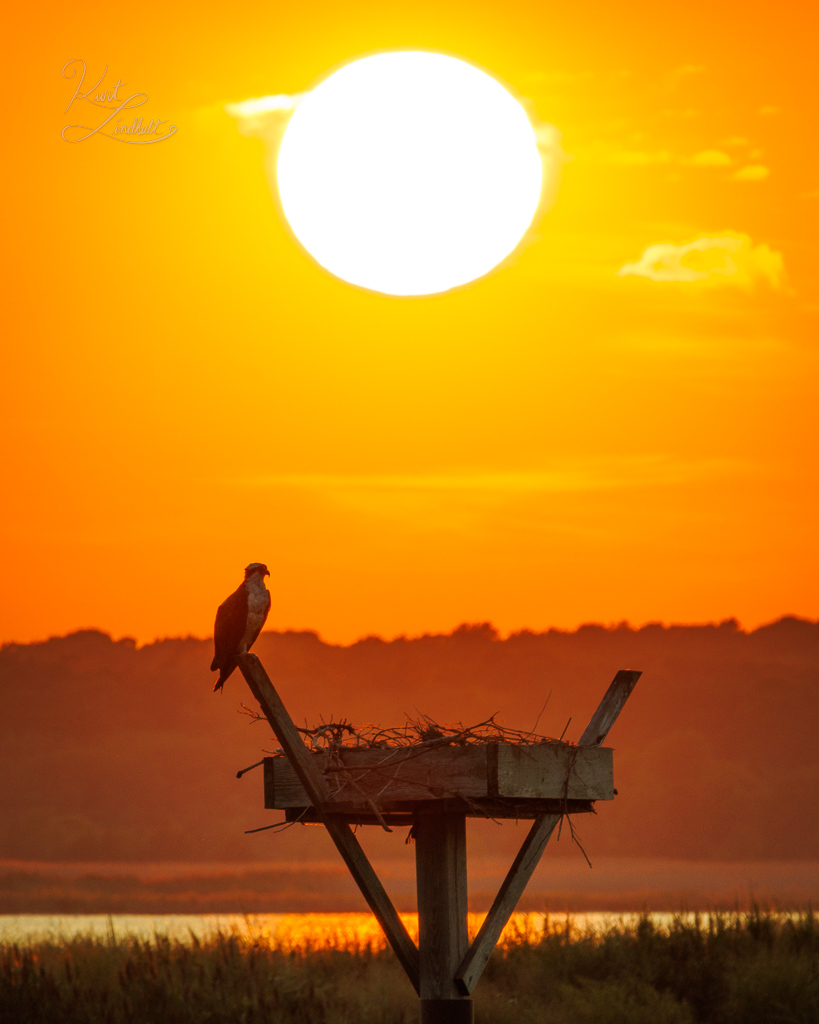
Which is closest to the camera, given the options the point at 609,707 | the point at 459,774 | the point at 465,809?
the point at 459,774

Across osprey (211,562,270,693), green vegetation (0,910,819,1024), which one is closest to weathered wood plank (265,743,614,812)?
osprey (211,562,270,693)

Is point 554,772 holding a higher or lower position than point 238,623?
lower

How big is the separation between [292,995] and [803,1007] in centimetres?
789

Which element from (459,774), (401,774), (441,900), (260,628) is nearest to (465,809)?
(459,774)

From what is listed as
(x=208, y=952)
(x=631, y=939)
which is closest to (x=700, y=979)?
(x=631, y=939)

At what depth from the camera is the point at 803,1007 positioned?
60.2 feet

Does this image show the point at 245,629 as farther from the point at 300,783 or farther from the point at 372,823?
the point at 372,823

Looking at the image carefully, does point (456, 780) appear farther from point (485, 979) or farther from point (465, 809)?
point (485, 979)

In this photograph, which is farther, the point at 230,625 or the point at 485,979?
the point at 485,979

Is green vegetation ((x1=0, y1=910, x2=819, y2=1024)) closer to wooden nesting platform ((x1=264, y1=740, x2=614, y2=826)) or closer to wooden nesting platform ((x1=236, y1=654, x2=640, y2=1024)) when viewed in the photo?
wooden nesting platform ((x1=236, y1=654, x2=640, y2=1024))

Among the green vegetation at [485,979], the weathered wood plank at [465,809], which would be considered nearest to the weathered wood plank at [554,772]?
the weathered wood plank at [465,809]

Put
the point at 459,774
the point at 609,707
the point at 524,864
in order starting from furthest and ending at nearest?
1. the point at 609,707
2. the point at 524,864
3. the point at 459,774

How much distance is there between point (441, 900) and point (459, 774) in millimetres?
1130

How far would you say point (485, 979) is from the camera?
2162 centimetres
